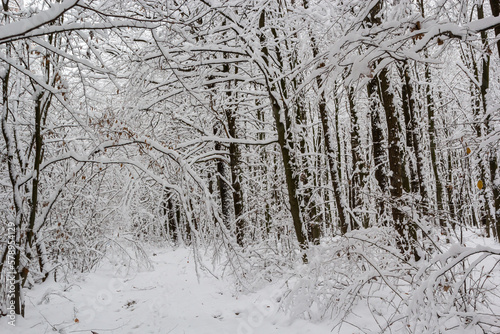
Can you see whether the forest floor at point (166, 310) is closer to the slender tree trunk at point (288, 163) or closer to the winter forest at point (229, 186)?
the winter forest at point (229, 186)

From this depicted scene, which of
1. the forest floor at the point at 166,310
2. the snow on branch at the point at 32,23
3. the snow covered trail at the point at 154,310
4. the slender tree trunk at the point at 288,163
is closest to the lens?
the snow on branch at the point at 32,23

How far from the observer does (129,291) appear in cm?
730

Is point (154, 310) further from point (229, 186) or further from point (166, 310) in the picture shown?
point (229, 186)

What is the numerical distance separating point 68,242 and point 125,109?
3868 mm

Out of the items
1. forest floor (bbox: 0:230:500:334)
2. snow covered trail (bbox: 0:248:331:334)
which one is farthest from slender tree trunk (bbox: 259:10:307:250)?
snow covered trail (bbox: 0:248:331:334)

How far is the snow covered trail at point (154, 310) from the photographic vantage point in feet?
15.1

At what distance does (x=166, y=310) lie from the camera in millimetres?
5676

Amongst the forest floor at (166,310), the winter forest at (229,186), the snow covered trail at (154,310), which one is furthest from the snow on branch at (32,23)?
the snow covered trail at (154,310)

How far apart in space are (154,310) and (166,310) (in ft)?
0.85

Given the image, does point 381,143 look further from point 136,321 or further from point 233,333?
point 136,321

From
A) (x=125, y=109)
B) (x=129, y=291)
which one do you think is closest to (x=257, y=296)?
(x=129, y=291)

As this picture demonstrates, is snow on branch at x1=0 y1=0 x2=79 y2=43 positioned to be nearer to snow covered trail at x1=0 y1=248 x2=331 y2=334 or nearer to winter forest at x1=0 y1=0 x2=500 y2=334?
winter forest at x1=0 y1=0 x2=500 y2=334

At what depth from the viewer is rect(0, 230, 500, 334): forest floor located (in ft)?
14.5

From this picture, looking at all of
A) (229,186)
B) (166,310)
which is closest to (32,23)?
(229,186)
